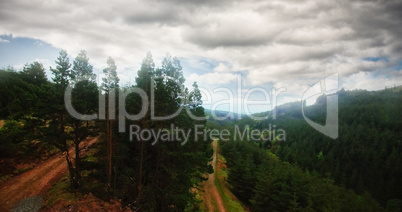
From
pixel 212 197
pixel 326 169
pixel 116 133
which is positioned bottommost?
pixel 326 169

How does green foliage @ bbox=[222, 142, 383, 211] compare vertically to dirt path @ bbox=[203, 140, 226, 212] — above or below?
above

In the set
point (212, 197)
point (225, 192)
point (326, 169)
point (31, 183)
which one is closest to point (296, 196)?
point (212, 197)

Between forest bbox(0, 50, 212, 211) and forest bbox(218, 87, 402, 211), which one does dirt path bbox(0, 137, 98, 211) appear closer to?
forest bbox(0, 50, 212, 211)

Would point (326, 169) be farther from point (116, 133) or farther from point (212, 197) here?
point (116, 133)

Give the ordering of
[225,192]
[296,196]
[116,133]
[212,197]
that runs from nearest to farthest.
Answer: [116,133], [296,196], [212,197], [225,192]

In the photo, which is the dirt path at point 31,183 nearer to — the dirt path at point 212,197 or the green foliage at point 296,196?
the dirt path at point 212,197

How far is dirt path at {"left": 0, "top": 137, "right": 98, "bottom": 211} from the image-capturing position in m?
19.1

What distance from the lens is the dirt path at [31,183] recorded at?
19.1 metres

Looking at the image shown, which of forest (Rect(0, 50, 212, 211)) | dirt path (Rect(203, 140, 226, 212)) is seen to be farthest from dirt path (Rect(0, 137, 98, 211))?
dirt path (Rect(203, 140, 226, 212))

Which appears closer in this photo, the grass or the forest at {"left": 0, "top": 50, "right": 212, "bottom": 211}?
the forest at {"left": 0, "top": 50, "right": 212, "bottom": 211}

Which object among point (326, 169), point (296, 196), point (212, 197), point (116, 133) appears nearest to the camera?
point (116, 133)

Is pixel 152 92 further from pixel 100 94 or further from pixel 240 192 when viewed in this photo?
pixel 240 192

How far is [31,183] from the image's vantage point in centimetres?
2217

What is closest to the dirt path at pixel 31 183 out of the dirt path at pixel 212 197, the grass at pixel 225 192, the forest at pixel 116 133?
the forest at pixel 116 133
